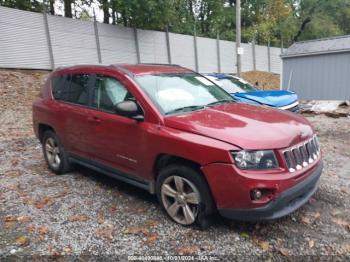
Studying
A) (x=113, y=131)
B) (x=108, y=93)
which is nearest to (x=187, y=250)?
(x=113, y=131)

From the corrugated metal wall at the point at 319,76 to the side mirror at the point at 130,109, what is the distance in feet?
47.1

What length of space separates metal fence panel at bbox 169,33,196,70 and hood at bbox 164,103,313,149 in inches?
614

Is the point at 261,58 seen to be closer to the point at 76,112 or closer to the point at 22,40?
the point at 22,40

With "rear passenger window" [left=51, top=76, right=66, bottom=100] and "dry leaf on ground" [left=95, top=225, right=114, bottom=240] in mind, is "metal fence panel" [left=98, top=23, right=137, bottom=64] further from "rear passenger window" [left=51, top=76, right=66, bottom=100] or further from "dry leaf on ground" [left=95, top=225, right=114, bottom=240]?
"dry leaf on ground" [left=95, top=225, right=114, bottom=240]

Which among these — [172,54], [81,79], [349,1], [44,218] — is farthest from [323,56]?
[349,1]

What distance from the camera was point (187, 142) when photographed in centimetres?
341

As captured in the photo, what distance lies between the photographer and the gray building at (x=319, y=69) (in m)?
15.5

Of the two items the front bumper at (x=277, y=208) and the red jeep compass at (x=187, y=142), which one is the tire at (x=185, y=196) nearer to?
the red jeep compass at (x=187, y=142)

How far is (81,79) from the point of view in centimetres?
501

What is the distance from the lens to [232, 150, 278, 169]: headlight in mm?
3141

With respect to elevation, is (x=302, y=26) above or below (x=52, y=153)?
above


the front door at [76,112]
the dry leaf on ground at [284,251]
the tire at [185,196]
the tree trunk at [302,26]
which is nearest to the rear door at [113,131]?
the front door at [76,112]

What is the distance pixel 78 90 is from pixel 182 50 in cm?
1550

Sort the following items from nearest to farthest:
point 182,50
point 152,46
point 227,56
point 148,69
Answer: point 148,69 → point 152,46 → point 182,50 → point 227,56
